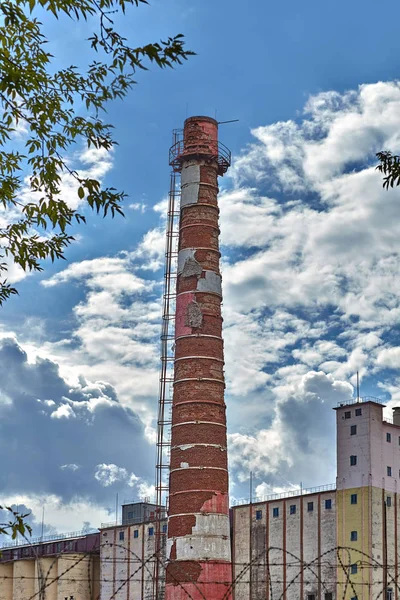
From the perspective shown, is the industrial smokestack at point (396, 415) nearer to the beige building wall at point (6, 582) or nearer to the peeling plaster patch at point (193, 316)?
the peeling plaster patch at point (193, 316)

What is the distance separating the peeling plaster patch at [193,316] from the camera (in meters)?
55.2

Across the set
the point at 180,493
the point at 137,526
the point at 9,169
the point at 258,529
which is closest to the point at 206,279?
the point at 180,493

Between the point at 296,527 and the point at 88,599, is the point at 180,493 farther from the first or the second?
the point at 88,599

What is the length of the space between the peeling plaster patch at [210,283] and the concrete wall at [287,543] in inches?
907

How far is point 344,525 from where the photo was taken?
70.9 metres

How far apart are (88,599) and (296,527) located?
25.0 meters

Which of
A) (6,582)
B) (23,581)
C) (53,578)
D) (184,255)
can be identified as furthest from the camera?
(6,582)

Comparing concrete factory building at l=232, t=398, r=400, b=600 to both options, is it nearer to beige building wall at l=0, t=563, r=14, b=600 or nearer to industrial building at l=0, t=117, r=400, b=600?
industrial building at l=0, t=117, r=400, b=600

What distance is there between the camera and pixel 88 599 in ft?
293

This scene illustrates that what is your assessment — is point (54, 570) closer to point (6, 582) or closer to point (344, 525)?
point (6, 582)

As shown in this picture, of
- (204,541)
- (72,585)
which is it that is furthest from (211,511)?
(72,585)

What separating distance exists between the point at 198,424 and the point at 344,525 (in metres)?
21.7

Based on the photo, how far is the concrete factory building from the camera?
6962 centimetres

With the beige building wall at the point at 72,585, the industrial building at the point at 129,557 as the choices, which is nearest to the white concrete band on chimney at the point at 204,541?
the industrial building at the point at 129,557
